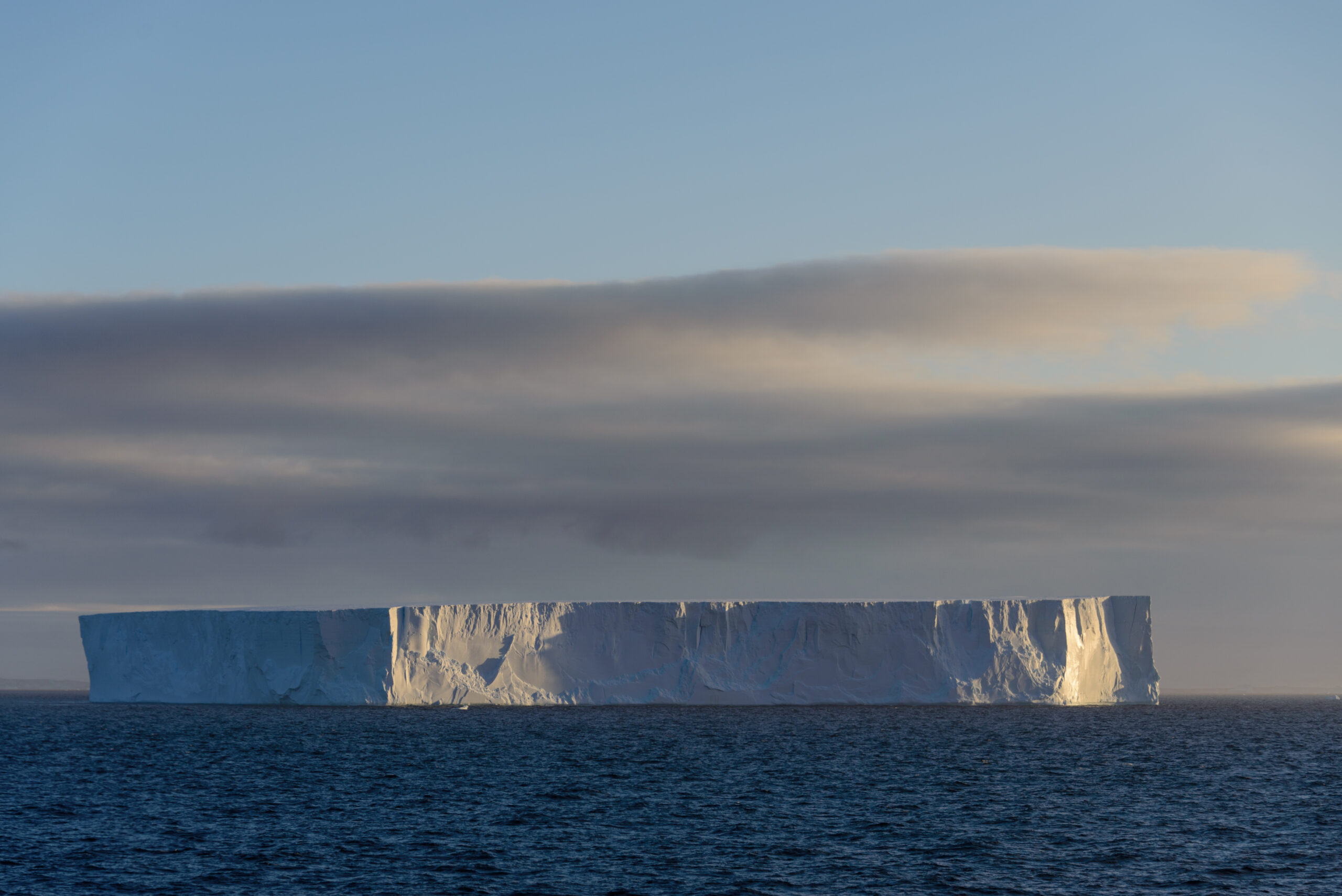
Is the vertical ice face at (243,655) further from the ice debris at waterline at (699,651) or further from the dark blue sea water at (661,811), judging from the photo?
the dark blue sea water at (661,811)

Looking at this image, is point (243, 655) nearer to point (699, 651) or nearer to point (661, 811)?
point (699, 651)

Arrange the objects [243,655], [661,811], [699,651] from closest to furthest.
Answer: [661,811] → [699,651] → [243,655]

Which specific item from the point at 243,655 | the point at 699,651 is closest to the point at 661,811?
the point at 699,651

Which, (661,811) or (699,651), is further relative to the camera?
(699,651)

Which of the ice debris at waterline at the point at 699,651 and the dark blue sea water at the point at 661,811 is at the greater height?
the ice debris at waterline at the point at 699,651

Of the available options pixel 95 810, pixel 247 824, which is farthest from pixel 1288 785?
pixel 95 810

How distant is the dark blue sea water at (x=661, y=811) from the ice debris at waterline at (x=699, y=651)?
7053 millimetres

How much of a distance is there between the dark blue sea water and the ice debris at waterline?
7.05m

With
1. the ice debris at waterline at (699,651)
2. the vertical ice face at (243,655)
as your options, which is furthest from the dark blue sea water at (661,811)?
the ice debris at waterline at (699,651)

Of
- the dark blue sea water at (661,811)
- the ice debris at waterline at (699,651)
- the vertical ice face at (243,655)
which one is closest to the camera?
the dark blue sea water at (661,811)

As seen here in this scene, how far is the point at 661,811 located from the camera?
82.7 ft

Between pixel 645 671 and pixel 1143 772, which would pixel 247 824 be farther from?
pixel 645 671

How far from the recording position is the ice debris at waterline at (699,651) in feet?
178

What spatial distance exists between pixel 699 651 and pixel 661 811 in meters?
30.0
